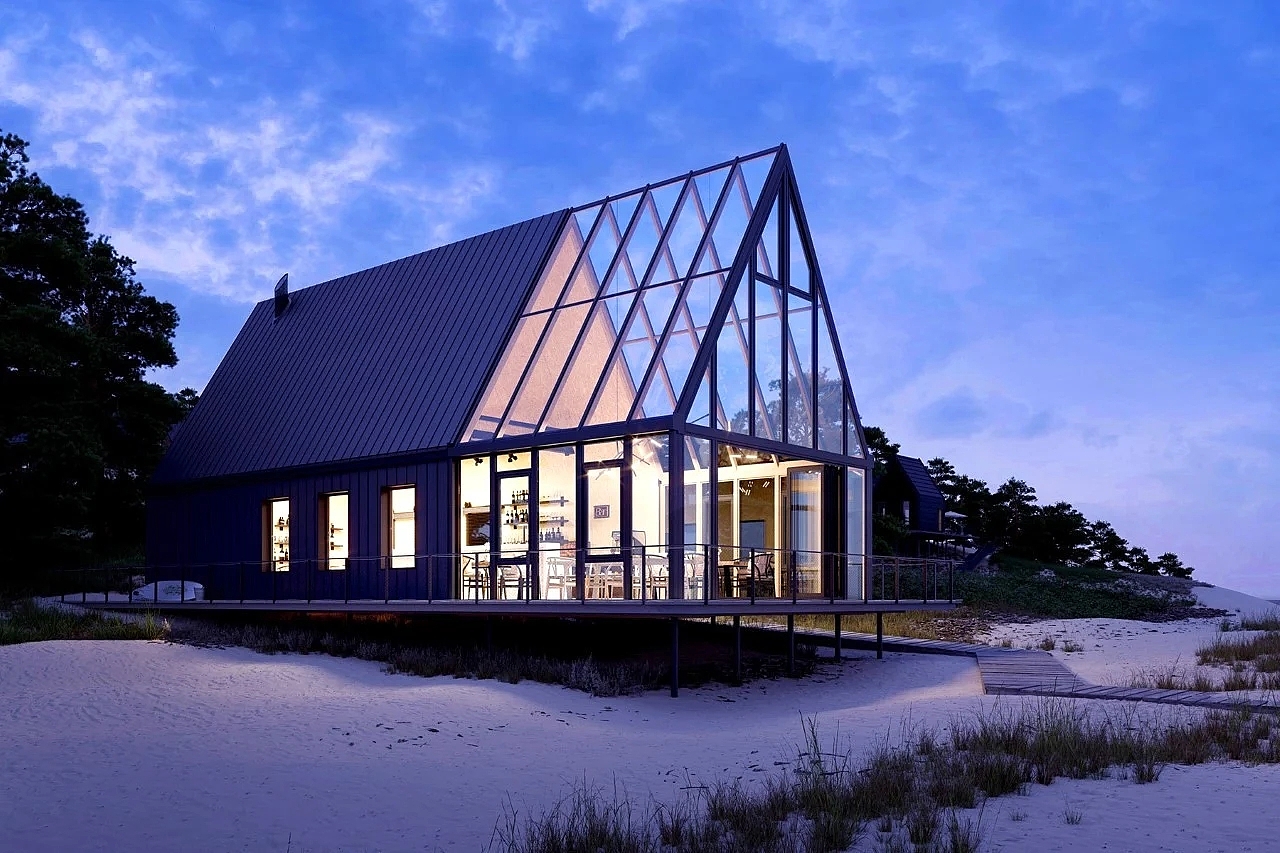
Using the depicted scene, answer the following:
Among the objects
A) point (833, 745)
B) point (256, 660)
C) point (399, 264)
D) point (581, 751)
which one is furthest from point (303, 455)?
point (833, 745)

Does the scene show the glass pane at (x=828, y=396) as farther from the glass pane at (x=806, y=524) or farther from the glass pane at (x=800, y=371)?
the glass pane at (x=806, y=524)

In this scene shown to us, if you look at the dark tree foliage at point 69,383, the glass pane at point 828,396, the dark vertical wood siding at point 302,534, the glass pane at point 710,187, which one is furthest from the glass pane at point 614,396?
the dark tree foliage at point 69,383

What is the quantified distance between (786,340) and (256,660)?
1028 cm

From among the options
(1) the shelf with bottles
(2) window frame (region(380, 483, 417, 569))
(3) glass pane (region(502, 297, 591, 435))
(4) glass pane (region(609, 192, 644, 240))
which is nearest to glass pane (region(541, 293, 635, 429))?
(3) glass pane (region(502, 297, 591, 435))

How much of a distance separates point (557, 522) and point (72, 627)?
27.7 ft

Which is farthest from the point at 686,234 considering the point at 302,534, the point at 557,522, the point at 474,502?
the point at 302,534

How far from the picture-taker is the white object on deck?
23008 millimetres

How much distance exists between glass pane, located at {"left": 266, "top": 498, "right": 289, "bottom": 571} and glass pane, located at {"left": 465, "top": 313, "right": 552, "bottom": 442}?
20.9 ft

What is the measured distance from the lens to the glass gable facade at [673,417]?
17.5 m

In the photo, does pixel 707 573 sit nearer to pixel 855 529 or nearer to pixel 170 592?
pixel 855 529

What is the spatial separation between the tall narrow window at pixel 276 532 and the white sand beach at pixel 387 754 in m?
6.17

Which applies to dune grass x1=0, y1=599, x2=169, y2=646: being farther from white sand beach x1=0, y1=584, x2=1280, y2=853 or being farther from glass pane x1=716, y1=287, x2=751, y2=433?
glass pane x1=716, y1=287, x2=751, y2=433

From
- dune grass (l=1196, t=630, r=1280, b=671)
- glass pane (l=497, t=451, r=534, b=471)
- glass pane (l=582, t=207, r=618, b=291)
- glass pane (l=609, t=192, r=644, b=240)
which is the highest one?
glass pane (l=609, t=192, r=644, b=240)

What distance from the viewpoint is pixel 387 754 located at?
10.9 metres
